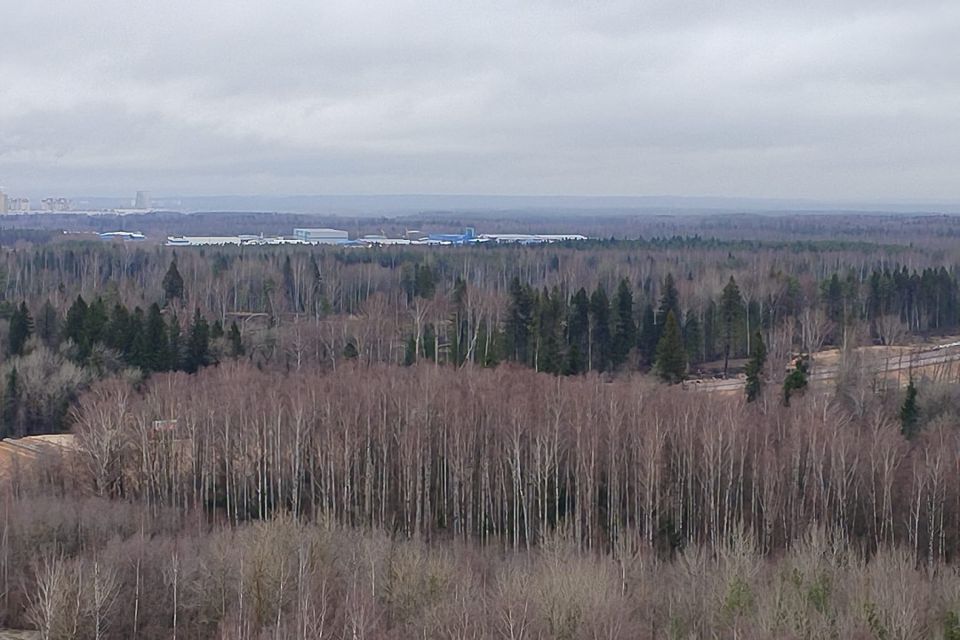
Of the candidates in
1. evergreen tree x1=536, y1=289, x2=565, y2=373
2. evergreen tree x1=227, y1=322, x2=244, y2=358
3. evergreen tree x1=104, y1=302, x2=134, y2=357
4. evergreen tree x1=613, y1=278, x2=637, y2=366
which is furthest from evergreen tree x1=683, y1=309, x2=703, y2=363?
evergreen tree x1=104, y1=302, x2=134, y2=357

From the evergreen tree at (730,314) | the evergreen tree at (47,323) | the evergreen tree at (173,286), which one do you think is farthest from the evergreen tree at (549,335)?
the evergreen tree at (173,286)

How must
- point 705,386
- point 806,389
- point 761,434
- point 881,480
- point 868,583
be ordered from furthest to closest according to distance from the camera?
point 705,386
point 806,389
point 761,434
point 881,480
point 868,583

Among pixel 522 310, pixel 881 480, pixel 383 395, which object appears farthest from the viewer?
pixel 522 310

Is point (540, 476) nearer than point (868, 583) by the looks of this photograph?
No

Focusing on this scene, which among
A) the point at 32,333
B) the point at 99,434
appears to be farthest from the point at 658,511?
the point at 32,333

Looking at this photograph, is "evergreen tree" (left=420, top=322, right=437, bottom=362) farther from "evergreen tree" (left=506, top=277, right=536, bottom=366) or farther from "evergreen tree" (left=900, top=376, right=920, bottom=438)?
"evergreen tree" (left=900, top=376, right=920, bottom=438)

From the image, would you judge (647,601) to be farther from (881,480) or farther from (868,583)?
(881,480)

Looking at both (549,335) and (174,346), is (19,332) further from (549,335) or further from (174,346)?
(549,335)
